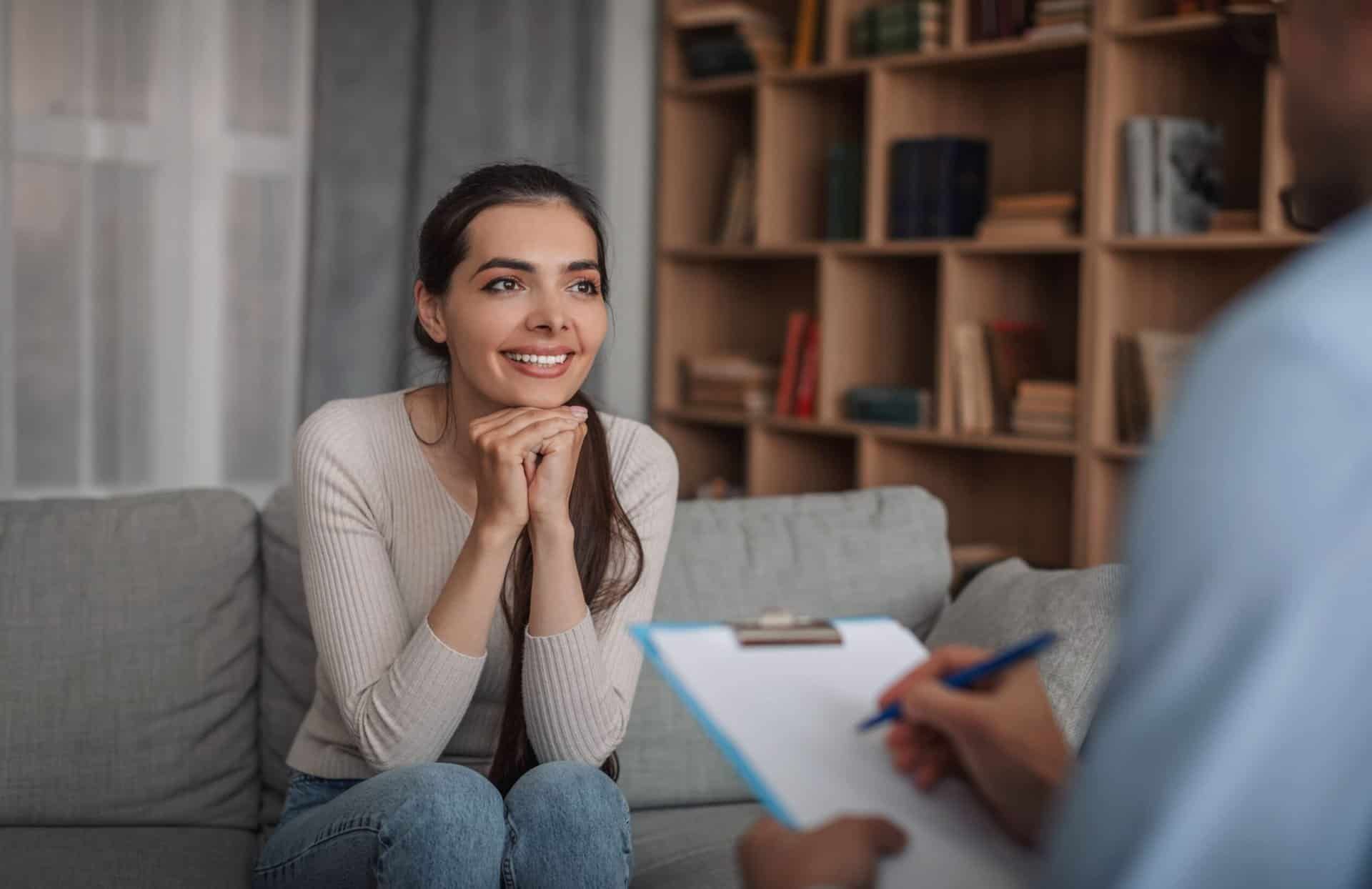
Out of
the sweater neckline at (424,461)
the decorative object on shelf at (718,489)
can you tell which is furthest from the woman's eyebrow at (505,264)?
the decorative object on shelf at (718,489)

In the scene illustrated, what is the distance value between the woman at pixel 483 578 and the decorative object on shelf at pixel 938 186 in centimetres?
166

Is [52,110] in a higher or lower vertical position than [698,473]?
higher

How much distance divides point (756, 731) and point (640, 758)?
1153 millimetres

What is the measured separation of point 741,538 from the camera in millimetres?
1999

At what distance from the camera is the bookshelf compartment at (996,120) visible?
3283mm

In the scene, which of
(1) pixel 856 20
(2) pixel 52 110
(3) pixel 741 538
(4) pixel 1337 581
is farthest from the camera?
(1) pixel 856 20

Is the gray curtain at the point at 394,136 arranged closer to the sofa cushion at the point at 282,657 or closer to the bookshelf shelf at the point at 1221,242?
the sofa cushion at the point at 282,657

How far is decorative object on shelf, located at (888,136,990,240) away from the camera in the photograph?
3178mm

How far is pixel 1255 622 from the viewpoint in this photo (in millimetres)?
447

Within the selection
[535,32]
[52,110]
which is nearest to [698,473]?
[535,32]

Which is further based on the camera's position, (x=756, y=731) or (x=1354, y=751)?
(x=756, y=731)

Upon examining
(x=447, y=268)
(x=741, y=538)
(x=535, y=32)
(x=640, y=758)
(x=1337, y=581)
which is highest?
(x=535, y=32)

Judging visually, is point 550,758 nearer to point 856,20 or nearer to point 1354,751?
point 1354,751

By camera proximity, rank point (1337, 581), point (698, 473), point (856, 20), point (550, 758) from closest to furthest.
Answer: point (1337, 581) → point (550, 758) → point (856, 20) → point (698, 473)
